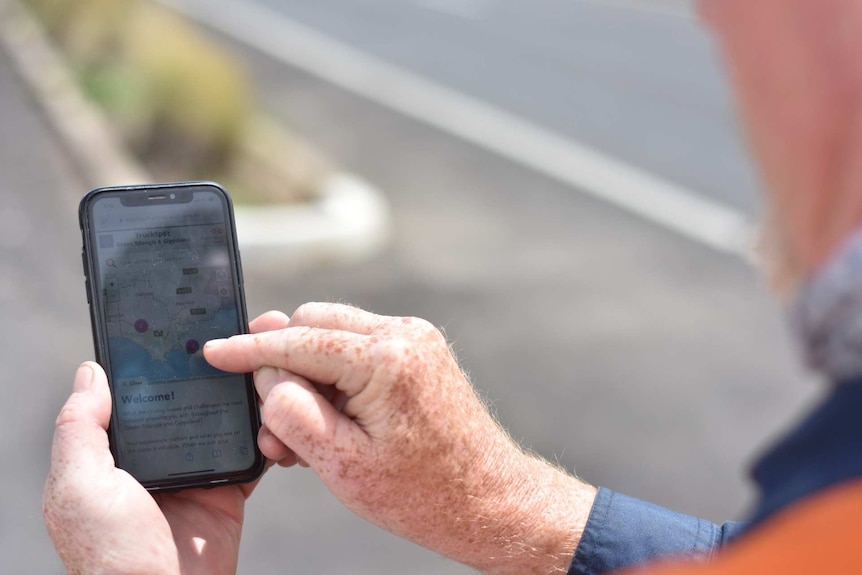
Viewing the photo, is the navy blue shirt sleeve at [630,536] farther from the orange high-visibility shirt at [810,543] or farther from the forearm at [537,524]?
the orange high-visibility shirt at [810,543]

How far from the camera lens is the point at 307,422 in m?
1.59

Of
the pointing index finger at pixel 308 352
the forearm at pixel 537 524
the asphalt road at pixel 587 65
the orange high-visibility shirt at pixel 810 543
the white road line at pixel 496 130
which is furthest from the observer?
the asphalt road at pixel 587 65

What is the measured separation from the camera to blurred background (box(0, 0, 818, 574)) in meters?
5.18

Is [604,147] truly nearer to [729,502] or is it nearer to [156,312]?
[729,502]

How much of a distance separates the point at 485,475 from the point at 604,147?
9.95 m

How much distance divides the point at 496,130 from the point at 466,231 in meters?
3.37

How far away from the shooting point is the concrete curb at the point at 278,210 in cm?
729

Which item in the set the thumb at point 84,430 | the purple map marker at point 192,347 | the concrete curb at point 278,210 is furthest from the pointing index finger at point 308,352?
the concrete curb at point 278,210

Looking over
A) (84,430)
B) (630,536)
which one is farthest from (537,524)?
(84,430)

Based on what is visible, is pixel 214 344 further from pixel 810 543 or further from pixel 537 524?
pixel 810 543

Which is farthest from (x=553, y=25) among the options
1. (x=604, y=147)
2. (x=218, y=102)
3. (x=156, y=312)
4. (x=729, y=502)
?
(x=156, y=312)

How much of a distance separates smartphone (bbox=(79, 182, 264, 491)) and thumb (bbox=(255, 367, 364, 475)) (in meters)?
0.20

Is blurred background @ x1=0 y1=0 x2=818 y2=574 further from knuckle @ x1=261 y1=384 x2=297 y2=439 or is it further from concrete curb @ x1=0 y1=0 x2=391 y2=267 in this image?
knuckle @ x1=261 y1=384 x2=297 y2=439

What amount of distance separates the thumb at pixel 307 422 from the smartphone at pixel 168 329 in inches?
7.9
